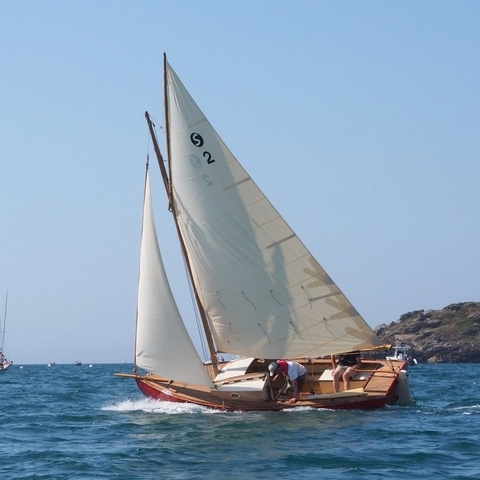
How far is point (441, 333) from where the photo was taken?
474ft

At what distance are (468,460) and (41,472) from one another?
30.3ft

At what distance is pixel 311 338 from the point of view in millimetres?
30984

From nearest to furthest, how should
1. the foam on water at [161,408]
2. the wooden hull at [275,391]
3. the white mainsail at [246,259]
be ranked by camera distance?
1. the wooden hull at [275,391]
2. the white mainsail at [246,259]
3. the foam on water at [161,408]

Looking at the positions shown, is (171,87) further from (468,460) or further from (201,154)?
(468,460)

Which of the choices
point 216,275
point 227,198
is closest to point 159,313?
point 216,275

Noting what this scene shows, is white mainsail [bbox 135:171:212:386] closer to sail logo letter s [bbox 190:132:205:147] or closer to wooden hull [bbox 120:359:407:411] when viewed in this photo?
wooden hull [bbox 120:359:407:411]

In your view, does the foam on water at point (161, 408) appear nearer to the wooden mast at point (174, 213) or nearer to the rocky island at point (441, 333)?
the wooden mast at point (174, 213)

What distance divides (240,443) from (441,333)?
124592mm

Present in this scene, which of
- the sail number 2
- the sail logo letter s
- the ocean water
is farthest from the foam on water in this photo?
the sail logo letter s

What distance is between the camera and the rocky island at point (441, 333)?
137 m

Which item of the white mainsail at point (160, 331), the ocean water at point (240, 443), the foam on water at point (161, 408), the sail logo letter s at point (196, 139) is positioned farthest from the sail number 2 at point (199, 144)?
the ocean water at point (240, 443)

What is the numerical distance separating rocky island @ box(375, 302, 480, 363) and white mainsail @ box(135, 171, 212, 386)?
10180 centimetres

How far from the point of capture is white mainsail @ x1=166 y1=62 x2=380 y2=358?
30.7m

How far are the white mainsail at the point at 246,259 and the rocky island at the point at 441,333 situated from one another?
101 meters
